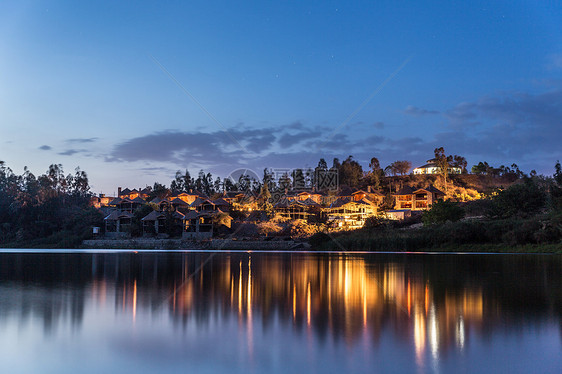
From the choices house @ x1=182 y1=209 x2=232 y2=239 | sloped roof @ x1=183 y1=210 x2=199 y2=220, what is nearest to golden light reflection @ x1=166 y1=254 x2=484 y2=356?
house @ x1=182 y1=209 x2=232 y2=239

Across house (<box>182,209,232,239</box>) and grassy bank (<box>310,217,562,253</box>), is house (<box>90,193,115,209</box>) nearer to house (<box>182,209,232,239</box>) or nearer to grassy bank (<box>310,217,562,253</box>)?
house (<box>182,209,232,239</box>)

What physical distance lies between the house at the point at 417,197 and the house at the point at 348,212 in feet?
18.2

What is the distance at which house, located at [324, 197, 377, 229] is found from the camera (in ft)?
195

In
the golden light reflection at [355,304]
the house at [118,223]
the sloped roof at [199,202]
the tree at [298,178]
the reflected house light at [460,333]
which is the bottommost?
the golden light reflection at [355,304]

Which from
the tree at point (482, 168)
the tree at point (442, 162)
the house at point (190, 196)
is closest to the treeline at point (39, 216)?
the house at point (190, 196)

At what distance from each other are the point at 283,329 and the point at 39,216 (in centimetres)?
7586

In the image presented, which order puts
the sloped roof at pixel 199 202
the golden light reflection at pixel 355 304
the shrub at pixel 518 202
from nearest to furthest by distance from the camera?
the golden light reflection at pixel 355 304
the shrub at pixel 518 202
the sloped roof at pixel 199 202

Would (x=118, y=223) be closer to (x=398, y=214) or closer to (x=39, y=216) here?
(x=39, y=216)

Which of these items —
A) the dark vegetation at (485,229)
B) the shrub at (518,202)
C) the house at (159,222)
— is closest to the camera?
the dark vegetation at (485,229)

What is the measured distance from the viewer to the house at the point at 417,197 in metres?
67.6

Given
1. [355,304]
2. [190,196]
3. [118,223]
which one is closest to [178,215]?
[118,223]

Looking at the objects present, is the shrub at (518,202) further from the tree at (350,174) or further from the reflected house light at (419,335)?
the tree at (350,174)

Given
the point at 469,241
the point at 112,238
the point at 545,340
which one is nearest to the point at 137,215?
the point at 112,238

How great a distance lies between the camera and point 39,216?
2874 inches
